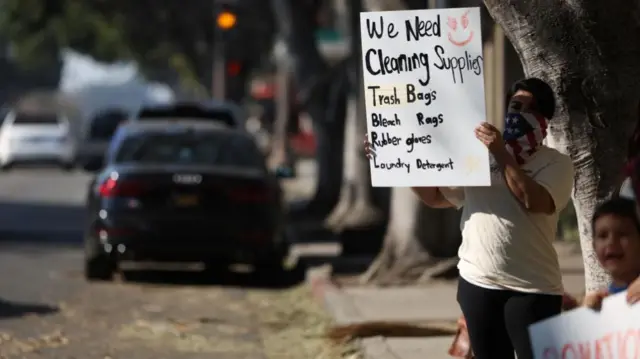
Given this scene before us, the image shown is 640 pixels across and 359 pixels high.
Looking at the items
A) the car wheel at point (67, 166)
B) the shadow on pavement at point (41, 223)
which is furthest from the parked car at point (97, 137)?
the shadow on pavement at point (41, 223)

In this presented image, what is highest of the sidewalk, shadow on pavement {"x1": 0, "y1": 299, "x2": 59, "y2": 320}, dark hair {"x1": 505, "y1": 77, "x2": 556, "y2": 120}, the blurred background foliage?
the blurred background foliage

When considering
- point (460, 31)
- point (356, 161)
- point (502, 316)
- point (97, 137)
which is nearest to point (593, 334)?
point (502, 316)

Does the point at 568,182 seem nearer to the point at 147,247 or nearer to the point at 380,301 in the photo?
the point at 380,301

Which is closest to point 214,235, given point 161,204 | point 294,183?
point 161,204

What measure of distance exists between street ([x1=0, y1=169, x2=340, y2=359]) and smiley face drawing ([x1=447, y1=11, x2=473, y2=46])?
3958mm

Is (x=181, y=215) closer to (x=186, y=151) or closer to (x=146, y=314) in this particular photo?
(x=186, y=151)

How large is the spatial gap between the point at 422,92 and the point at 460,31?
1.10 ft

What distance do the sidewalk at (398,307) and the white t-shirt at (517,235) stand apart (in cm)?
313

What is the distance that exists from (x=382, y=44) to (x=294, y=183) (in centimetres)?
2966

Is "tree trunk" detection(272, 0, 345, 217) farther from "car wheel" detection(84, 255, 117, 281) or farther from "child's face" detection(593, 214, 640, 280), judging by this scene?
"child's face" detection(593, 214, 640, 280)

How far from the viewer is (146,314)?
11.8 m

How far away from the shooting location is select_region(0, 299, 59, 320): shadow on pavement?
11586 millimetres

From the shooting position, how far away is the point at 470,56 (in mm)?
6430

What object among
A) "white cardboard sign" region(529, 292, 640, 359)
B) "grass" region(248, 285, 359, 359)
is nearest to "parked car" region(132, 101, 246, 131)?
"grass" region(248, 285, 359, 359)
